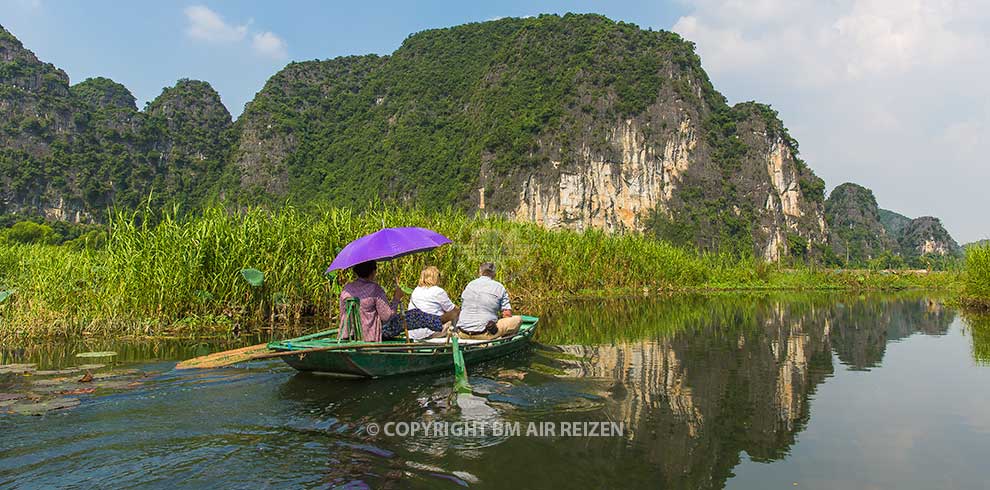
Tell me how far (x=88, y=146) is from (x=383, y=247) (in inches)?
2839

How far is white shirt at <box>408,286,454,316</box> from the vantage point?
6.36 meters

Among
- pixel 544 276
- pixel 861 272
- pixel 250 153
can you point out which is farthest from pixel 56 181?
pixel 861 272

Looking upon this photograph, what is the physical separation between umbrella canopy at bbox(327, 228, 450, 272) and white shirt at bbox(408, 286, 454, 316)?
54 cm

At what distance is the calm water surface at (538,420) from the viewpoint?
3.40 meters

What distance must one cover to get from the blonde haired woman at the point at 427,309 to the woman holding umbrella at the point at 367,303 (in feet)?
1.72

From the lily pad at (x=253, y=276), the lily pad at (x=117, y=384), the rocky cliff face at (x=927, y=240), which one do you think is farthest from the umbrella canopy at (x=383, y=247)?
the rocky cliff face at (x=927, y=240)

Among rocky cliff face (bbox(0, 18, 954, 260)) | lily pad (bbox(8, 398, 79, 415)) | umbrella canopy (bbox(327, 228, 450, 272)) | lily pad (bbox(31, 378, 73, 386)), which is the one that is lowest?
lily pad (bbox(8, 398, 79, 415))

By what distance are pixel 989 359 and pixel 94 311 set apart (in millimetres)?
11525

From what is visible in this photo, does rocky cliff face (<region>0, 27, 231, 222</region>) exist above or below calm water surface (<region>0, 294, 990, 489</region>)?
above

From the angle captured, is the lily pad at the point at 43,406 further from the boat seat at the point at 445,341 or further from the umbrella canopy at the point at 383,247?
the boat seat at the point at 445,341

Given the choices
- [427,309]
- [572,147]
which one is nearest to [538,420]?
[427,309]

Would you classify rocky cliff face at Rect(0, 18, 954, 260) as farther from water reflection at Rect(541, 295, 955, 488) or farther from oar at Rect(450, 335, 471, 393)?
oar at Rect(450, 335, 471, 393)

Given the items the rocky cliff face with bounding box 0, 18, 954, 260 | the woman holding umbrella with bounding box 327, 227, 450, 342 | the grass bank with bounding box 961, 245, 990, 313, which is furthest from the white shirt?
the rocky cliff face with bounding box 0, 18, 954, 260

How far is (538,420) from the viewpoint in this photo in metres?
4.37
